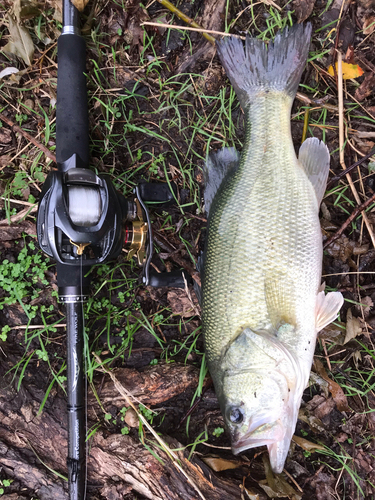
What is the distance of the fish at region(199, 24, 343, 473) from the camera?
193cm

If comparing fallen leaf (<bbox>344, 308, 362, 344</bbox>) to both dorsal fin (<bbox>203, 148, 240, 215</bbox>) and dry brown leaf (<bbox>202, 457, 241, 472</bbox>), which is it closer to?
dry brown leaf (<bbox>202, 457, 241, 472</bbox>)

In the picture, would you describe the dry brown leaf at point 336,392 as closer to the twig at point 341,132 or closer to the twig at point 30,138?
the twig at point 341,132

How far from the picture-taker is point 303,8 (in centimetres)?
250

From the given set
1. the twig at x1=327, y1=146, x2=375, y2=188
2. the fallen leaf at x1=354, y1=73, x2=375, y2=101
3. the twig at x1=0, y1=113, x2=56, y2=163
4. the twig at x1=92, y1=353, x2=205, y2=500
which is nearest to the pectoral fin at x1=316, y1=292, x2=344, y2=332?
the twig at x1=327, y1=146, x2=375, y2=188

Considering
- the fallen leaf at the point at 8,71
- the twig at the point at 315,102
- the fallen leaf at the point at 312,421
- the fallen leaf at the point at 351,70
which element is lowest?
the fallen leaf at the point at 312,421

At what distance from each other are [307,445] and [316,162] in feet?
6.45

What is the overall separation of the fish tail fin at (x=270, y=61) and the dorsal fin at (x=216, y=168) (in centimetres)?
35

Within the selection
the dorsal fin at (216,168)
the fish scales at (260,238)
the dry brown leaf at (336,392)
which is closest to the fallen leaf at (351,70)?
the fish scales at (260,238)

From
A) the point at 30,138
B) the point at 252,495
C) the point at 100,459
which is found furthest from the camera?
the point at 30,138

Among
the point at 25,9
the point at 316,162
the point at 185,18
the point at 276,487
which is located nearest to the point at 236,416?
the point at 276,487

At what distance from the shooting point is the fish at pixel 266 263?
76.1 inches

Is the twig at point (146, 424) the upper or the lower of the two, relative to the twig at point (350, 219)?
lower

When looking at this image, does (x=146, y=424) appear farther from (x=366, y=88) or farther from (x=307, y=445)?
(x=366, y=88)

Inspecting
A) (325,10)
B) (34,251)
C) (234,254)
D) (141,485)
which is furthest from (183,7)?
(141,485)
